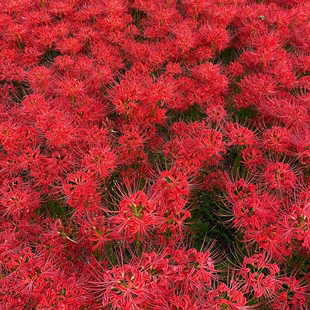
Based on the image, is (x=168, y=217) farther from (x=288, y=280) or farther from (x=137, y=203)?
(x=288, y=280)

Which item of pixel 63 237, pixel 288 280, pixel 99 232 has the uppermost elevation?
pixel 99 232

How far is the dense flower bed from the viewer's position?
1.28 metres

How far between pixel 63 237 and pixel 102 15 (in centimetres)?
211

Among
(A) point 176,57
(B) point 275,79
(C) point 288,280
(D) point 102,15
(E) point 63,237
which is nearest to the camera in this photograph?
(C) point 288,280

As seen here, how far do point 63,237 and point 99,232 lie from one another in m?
0.24

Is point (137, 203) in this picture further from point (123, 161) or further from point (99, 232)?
point (123, 161)

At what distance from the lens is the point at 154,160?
2209 mm

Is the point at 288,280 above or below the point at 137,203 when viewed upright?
below

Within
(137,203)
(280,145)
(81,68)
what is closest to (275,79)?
(280,145)

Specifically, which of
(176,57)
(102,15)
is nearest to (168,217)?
(176,57)

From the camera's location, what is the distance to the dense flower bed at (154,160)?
1.28 m

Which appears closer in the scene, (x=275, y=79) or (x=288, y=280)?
(x=288, y=280)

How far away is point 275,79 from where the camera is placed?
2.29m

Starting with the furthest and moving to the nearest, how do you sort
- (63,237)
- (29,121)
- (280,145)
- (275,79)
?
(275,79) < (29,121) < (280,145) < (63,237)
